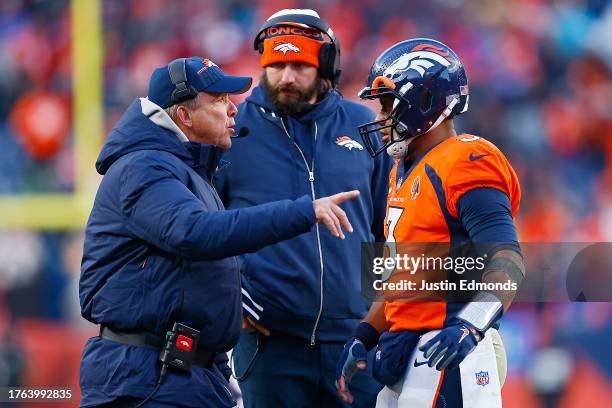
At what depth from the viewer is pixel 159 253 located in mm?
2908

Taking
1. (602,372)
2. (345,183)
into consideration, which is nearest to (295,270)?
(345,183)

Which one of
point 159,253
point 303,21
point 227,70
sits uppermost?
point 227,70

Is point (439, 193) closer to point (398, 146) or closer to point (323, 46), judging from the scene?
point (398, 146)

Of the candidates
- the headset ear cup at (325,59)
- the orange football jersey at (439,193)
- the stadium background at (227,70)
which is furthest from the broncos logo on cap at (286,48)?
the stadium background at (227,70)

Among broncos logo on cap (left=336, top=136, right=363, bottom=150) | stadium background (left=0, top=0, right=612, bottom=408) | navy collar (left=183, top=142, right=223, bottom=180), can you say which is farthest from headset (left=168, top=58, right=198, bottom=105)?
stadium background (left=0, top=0, right=612, bottom=408)

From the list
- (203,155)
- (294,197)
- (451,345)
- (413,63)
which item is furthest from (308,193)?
(451,345)

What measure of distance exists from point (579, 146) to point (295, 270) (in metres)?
3.44

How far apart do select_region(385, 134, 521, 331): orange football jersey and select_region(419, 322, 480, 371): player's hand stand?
0.22 metres

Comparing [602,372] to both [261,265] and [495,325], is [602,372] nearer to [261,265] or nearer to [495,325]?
[261,265]

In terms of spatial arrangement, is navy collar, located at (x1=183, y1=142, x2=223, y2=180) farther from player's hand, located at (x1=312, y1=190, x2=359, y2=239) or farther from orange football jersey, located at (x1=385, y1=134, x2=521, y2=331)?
orange football jersey, located at (x1=385, y1=134, x2=521, y2=331)

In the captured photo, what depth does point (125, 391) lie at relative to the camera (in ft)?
9.36

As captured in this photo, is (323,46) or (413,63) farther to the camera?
(323,46)

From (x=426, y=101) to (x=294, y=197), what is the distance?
953 mm

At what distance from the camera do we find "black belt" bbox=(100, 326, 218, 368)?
291 centimetres
